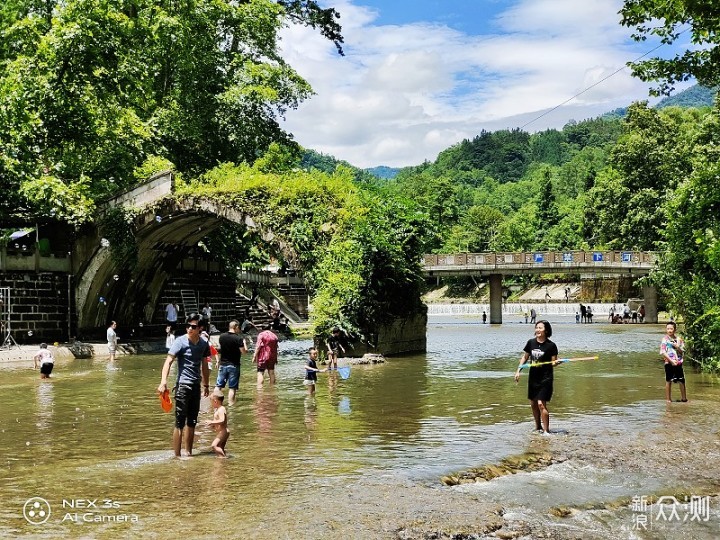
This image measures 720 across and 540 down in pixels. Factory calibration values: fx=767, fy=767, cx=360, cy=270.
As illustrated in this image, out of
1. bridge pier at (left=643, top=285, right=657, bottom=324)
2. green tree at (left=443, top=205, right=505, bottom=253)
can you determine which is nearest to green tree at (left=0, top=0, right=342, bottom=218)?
bridge pier at (left=643, top=285, right=657, bottom=324)

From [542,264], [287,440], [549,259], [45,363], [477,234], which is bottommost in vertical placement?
[287,440]

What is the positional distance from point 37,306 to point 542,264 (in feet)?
130

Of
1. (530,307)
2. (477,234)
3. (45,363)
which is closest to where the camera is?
(45,363)

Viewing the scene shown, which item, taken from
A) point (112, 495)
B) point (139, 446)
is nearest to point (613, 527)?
point (112, 495)

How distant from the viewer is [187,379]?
9102 millimetres

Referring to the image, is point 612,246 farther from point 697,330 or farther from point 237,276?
point 697,330

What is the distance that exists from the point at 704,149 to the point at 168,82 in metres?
35.8

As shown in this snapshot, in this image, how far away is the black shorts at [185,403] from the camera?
907 centimetres

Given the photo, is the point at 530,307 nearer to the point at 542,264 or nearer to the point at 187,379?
the point at 542,264

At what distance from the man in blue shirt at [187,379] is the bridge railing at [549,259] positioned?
5091 centimetres

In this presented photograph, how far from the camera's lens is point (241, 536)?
6.21 metres

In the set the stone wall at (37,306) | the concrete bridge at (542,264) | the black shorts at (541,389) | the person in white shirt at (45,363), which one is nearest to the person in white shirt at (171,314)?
the stone wall at (37,306)

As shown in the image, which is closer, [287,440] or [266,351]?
[287,440]

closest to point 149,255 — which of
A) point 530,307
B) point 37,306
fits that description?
point 37,306
